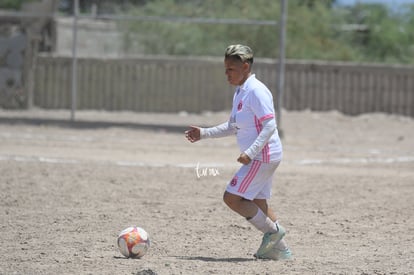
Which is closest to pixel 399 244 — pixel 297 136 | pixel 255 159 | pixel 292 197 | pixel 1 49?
pixel 255 159

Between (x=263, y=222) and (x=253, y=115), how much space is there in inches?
33.5

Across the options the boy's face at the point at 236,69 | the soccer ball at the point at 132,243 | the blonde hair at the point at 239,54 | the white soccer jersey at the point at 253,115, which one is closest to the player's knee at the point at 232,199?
the white soccer jersey at the point at 253,115

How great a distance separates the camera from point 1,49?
2288 centimetres

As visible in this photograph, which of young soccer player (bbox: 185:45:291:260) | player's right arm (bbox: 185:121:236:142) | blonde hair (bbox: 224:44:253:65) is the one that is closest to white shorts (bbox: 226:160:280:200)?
young soccer player (bbox: 185:45:291:260)

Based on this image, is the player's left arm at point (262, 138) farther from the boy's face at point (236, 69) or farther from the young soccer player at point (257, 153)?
the boy's face at point (236, 69)

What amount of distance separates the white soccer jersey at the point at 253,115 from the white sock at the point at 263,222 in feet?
1.43

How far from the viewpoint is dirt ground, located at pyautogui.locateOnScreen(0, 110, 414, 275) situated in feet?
24.0

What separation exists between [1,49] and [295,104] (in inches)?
288

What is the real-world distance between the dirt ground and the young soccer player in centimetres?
24

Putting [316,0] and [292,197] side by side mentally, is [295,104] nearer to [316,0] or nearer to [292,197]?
[316,0]

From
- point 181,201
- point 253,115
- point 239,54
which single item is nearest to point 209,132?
point 253,115

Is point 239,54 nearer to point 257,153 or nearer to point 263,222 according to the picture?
point 257,153

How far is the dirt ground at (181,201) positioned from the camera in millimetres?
7309

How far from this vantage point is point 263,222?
7.39 metres
